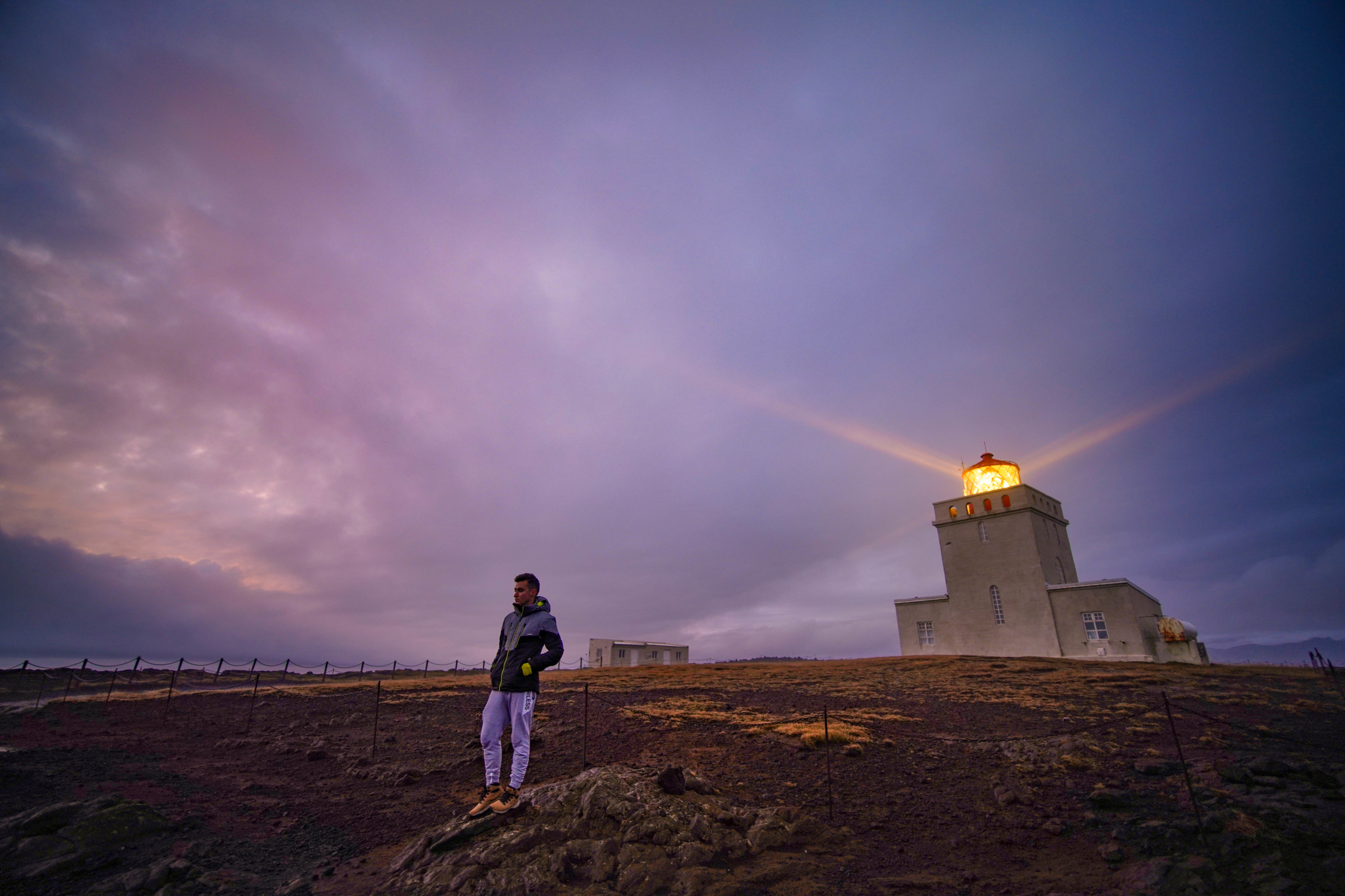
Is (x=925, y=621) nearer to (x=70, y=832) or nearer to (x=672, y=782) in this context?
(x=672, y=782)

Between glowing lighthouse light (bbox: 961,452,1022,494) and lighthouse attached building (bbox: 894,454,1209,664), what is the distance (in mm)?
62

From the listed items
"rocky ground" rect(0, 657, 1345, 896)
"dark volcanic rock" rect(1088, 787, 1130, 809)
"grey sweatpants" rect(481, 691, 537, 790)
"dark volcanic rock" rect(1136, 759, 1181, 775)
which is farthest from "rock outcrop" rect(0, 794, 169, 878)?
"dark volcanic rock" rect(1136, 759, 1181, 775)

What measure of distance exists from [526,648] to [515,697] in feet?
2.00

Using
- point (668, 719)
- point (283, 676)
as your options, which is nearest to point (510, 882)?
point (668, 719)

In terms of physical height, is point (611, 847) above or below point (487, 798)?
below

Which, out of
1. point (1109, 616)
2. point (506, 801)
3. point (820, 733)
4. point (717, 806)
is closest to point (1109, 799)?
point (820, 733)

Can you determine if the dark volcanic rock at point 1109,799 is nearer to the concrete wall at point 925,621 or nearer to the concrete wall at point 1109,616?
the concrete wall at point 1109,616

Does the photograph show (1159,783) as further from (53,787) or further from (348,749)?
(53,787)

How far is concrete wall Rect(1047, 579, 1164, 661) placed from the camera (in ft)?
98.5

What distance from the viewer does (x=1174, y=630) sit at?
2958 centimetres

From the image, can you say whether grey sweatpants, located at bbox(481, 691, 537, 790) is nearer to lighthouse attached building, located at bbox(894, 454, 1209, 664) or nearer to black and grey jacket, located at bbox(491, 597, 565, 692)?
black and grey jacket, located at bbox(491, 597, 565, 692)

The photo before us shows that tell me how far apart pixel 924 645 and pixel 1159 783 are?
1274 inches

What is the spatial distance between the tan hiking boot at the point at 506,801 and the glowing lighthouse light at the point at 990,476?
131 feet

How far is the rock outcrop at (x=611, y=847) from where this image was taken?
6.07 meters
